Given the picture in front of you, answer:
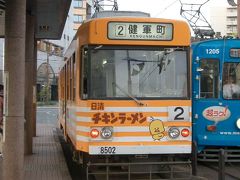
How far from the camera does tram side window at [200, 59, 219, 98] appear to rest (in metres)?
12.7

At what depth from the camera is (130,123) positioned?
9461mm

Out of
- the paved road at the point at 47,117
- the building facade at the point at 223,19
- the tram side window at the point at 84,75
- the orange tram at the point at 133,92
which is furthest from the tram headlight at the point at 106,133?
the building facade at the point at 223,19

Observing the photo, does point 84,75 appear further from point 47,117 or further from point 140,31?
point 47,117

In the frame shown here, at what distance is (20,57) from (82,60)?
1.59 meters

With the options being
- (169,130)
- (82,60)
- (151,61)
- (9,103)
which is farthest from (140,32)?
(9,103)

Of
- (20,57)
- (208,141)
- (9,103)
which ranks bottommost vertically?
(208,141)

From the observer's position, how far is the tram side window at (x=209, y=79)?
1269cm

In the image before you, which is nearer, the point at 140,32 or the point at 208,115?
the point at 140,32

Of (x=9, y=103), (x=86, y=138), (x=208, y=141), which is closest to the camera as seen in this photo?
(x=9, y=103)

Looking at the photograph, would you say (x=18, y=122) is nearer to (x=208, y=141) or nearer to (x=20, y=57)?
(x=20, y=57)

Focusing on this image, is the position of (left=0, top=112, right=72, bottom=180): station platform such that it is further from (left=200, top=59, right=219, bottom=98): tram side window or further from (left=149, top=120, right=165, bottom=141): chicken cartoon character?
(left=200, top=59, right=219, bottom=98): tram side window

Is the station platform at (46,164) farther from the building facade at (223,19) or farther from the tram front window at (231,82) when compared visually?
the building facade at (223,19)

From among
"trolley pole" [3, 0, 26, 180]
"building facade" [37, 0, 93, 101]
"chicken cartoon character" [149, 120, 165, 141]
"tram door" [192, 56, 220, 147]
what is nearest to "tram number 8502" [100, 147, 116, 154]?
"chicken cartoon character" [149, 120, 165, 141]

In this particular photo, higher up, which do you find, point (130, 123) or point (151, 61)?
point (151, 61)
